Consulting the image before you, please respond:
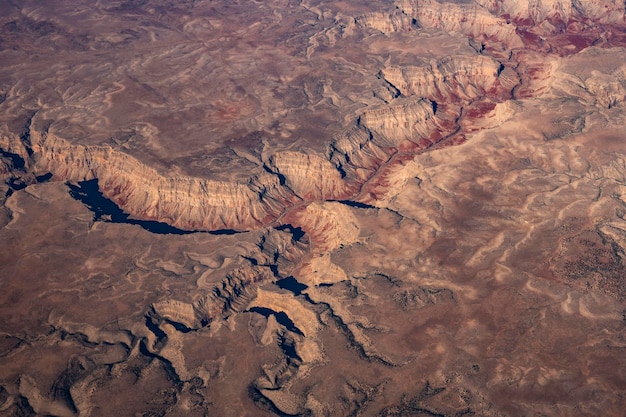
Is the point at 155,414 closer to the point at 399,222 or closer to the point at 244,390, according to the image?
the point at 244,390

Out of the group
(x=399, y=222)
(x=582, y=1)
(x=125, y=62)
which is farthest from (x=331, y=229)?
(x=582, y=1)

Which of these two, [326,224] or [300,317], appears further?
[326,224]

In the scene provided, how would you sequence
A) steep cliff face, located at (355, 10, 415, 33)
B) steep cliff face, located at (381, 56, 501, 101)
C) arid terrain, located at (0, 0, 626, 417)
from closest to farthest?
arid terrain, located at (0, 0, 626, 417)
steep cliff face, located at (381, 56, 501, 101)
steep cliff face, located at (355, 10, 415, 33)

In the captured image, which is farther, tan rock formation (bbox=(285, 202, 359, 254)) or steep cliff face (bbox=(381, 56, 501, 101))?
steep cliff face (bbox=(381, 56, 501, 101))

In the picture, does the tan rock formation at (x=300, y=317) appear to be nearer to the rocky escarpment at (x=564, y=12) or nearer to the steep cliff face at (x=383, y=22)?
the steep cliff face at (x=383, y=22)

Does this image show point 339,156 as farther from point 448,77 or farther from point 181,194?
point 448,77

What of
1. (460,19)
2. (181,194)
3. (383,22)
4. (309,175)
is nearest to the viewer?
(181,194)

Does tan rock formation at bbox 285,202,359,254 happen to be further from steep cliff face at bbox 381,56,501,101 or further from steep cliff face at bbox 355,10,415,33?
steep cliff face at bbox 355,10,415,33

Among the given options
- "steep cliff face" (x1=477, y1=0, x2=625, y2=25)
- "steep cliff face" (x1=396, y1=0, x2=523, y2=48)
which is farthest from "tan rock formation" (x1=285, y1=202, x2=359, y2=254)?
"steep cliff face" (x1=477, y1=0, x2=625, y2=25)

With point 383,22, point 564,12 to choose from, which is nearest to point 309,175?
point 383,22

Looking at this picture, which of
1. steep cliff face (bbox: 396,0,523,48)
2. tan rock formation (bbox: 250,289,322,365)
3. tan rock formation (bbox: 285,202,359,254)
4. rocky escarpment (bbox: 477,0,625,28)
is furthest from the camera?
rocky escarpment (bbox: 477,0,625,28)
